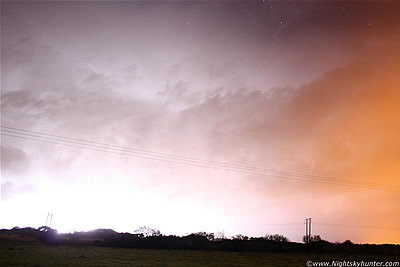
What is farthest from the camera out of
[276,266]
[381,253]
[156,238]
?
[156,238]

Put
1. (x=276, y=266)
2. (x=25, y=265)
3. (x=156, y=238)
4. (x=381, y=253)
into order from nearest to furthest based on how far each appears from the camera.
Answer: (x=25, y=265)
(x=276, y=266)
(x=381, y=253)
(x=156, y=238)

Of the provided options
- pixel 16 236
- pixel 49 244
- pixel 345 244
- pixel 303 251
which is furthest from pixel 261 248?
pixel 16 236

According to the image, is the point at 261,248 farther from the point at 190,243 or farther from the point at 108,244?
the point at 108,244

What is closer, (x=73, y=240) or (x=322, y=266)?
(x=322, y=266)

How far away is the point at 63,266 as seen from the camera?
40219 mm

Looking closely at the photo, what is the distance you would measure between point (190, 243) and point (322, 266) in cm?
3656

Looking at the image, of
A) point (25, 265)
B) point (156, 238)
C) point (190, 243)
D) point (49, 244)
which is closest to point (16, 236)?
point (49, 244)

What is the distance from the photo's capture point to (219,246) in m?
78.8

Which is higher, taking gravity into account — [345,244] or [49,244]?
[345,244]

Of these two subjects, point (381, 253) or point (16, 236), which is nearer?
point (381, 253)

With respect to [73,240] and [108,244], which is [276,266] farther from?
[73,240]

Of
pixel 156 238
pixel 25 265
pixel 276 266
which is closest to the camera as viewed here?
pixel 25 265

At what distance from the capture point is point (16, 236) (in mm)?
82438

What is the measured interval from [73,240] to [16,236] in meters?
17.3
